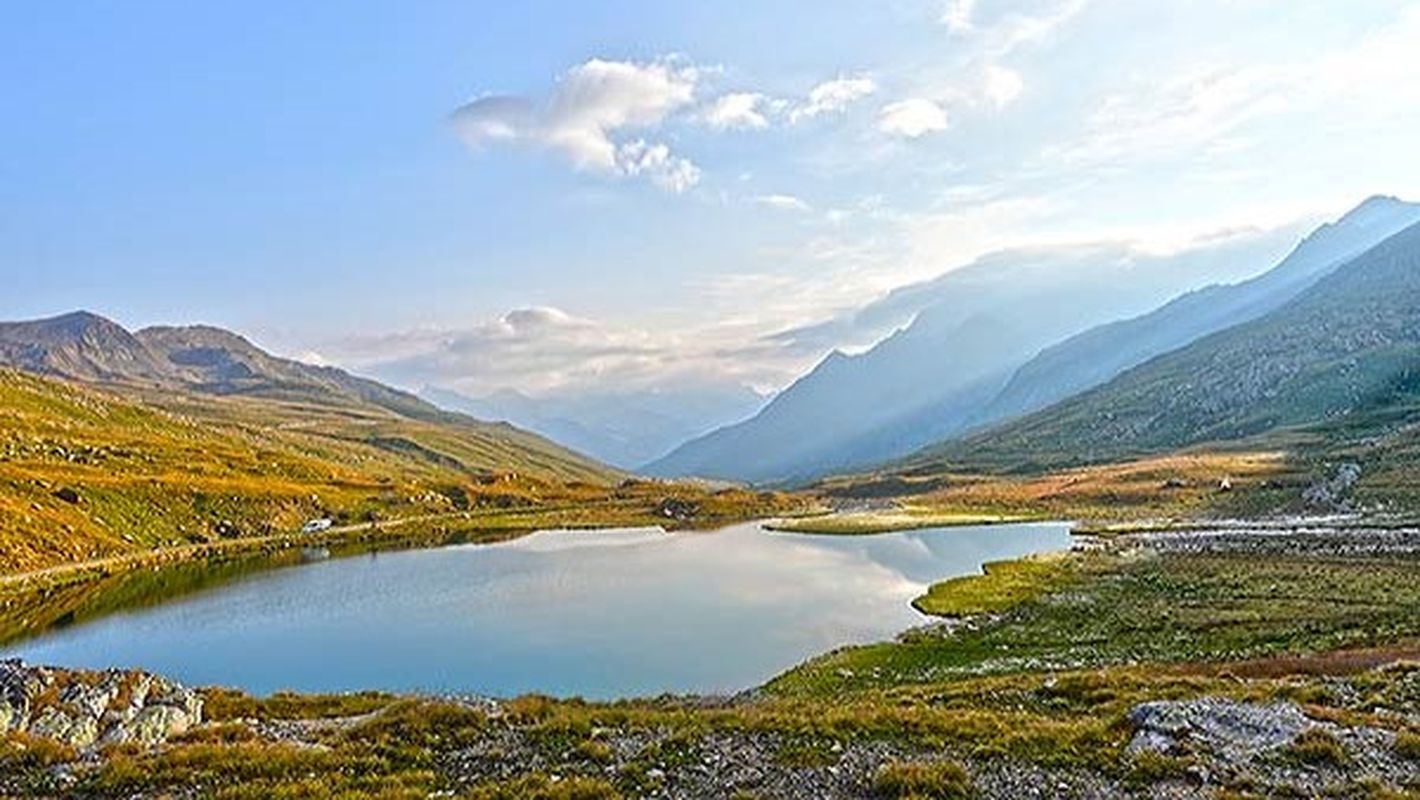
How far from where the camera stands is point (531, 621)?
2724 inches

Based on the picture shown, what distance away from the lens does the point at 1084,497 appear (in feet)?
540

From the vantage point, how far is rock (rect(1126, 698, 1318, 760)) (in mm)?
23281

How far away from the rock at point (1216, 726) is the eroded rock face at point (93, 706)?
28.5 m

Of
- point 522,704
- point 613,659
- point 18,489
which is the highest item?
point 18,489

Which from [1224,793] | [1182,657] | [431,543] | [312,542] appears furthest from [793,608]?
[312,542]

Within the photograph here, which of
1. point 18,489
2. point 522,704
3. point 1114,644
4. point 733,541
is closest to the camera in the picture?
point 522,704

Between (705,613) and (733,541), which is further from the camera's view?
(733,541)

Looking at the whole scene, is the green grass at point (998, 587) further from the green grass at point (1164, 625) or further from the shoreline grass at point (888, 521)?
the shoreline grass at point (888, 521)

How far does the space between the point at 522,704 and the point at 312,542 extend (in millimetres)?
119574

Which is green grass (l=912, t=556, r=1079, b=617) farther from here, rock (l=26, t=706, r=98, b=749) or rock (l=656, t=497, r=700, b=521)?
rock (l=656, t=497, r=700, b=521)

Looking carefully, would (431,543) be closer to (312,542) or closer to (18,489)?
(312,542)

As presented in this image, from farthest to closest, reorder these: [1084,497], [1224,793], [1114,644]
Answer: [1084,497] < [1114,644] < [1224,793]

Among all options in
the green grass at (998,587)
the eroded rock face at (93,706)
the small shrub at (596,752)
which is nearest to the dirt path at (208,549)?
the eroded rock face at (93,706)

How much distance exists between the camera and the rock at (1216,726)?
23.3 meters
